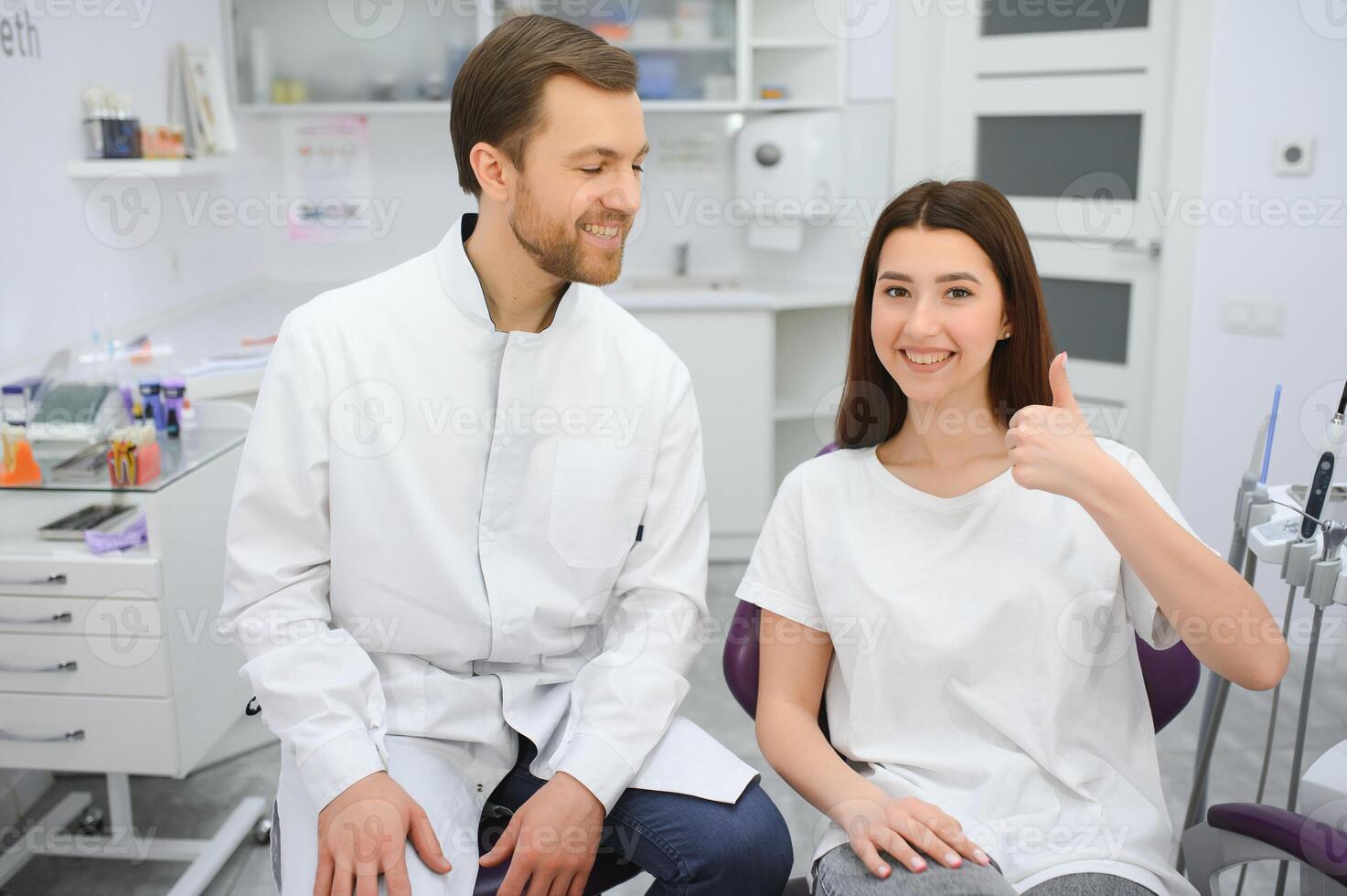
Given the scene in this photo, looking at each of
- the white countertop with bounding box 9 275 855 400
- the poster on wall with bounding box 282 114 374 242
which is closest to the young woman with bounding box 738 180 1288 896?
the white countertop with bounding box 9 275 855 400

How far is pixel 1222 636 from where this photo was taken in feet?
4.02

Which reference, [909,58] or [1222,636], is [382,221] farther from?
[1222,636]

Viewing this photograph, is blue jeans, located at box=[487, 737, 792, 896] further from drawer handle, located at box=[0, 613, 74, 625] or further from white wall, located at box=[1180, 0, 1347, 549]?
white wall, located at box=[1180, 0, 1347, 549]

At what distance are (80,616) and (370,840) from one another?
0.91 meters

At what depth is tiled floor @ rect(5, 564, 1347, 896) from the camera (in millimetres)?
2168

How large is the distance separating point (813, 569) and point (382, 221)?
3171 millimetres

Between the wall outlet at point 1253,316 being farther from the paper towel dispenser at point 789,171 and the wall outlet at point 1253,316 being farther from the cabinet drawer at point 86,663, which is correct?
the cabinet drawer at point 86,663

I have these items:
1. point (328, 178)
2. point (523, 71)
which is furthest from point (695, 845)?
point (328, 178)

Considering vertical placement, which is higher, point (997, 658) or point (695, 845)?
point (997, 658)

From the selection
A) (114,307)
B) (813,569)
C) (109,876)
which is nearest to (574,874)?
(813,569)

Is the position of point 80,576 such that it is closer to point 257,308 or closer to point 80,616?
point 80,616

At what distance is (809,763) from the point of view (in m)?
1.33

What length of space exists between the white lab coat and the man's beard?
0.08m

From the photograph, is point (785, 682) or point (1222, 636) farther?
point (785, 682)
